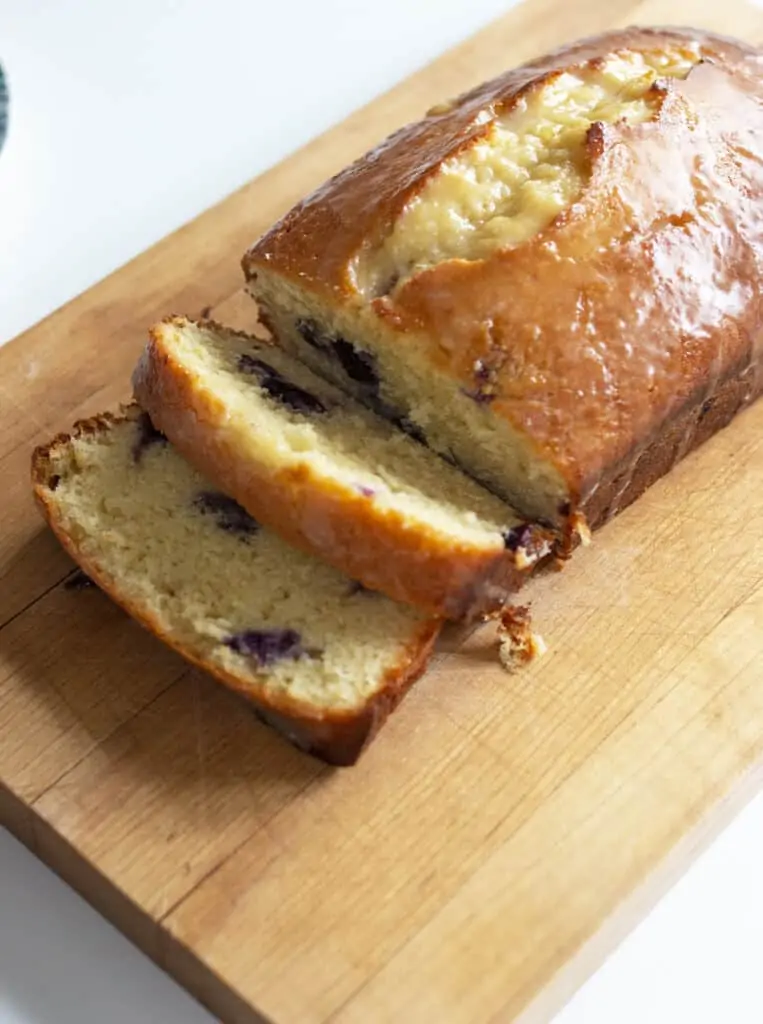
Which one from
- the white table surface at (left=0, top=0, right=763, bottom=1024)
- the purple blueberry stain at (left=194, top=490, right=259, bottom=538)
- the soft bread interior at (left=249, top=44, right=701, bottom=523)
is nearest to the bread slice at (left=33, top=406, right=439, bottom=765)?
the purple blueberry stain at (left=194, top=490, right=259, bottom=538)

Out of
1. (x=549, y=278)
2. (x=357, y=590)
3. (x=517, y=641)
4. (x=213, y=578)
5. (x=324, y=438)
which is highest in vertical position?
(x=549, y=278)

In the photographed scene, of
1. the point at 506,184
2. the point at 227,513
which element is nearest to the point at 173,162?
the point at 506,184

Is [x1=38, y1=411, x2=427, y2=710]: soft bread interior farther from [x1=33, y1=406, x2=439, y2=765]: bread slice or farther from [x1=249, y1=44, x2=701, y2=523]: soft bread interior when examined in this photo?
[x1=249, y1=44, x2=701, y2=523]: soft bread interior

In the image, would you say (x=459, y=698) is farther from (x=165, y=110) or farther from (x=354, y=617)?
(x=165, y=110)

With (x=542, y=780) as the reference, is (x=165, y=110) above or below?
above

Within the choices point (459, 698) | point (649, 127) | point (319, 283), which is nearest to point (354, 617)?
point (459, 698)

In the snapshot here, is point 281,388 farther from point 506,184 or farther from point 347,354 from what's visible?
point 506,184

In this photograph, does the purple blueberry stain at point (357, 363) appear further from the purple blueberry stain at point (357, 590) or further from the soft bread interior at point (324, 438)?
the purple blueberry stain at point (357, 590)
